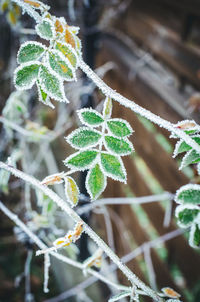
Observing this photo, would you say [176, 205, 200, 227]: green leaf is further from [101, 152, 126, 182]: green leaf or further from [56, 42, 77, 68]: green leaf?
[56, 42, 77, 68]: green leaf

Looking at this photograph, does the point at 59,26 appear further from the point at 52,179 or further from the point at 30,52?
the point at 52,179

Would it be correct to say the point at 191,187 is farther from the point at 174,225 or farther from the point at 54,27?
the point at 174,225

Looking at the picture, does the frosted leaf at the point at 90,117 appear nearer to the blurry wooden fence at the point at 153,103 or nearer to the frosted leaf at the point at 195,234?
the frosted leaf at the point at 195,234

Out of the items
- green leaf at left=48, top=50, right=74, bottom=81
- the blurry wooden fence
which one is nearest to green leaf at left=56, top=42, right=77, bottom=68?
green leaf at left=48, top=50, right=74, bottom=81

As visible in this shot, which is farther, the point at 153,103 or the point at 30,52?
the point at 153,103

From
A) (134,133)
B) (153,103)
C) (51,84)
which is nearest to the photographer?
(51,84)

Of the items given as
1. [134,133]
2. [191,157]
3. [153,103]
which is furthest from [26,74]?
[134,133]
